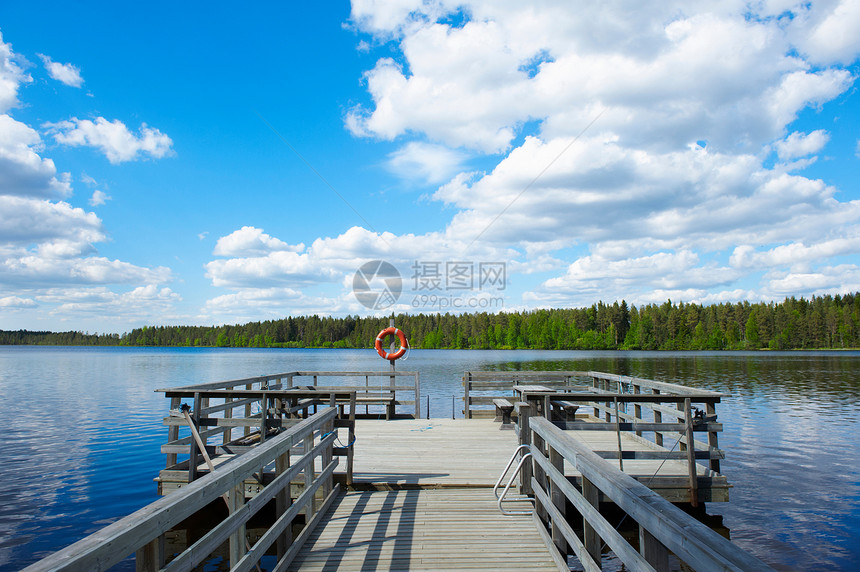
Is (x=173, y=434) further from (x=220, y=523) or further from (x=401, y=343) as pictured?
(x=401, y=343)

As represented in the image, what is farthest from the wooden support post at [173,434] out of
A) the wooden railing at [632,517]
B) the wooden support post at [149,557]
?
the wooden support post at [149,557]

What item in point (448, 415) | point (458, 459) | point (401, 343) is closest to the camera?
point (458, 459)

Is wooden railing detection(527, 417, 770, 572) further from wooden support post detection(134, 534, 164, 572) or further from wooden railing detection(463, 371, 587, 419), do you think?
wooden railing detection(463, 371, 587, 419)

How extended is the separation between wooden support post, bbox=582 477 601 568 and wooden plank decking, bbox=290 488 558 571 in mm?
685

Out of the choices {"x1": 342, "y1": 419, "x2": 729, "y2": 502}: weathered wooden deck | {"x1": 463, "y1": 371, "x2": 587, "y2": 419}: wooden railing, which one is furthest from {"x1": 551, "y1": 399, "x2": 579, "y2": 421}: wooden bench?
{"x1": 463, "y1": 371, "x2": 587, "y2": 419}: wooden railing

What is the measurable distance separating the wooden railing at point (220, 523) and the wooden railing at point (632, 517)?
6.19 feet

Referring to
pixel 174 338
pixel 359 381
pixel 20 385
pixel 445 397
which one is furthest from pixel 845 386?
pixel 174 338

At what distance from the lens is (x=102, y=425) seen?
1642cm

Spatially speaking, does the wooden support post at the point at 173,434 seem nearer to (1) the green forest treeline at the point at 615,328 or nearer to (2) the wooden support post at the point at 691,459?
(2) the wooden support post at the point at 691,459

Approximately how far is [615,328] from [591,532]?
342 feet

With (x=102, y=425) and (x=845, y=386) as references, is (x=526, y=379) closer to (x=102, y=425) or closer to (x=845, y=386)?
(x=102, y=425)

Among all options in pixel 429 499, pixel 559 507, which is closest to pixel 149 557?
pixel 559 507

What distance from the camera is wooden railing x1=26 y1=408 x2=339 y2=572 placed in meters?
1.64

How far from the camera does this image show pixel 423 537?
174 inches
